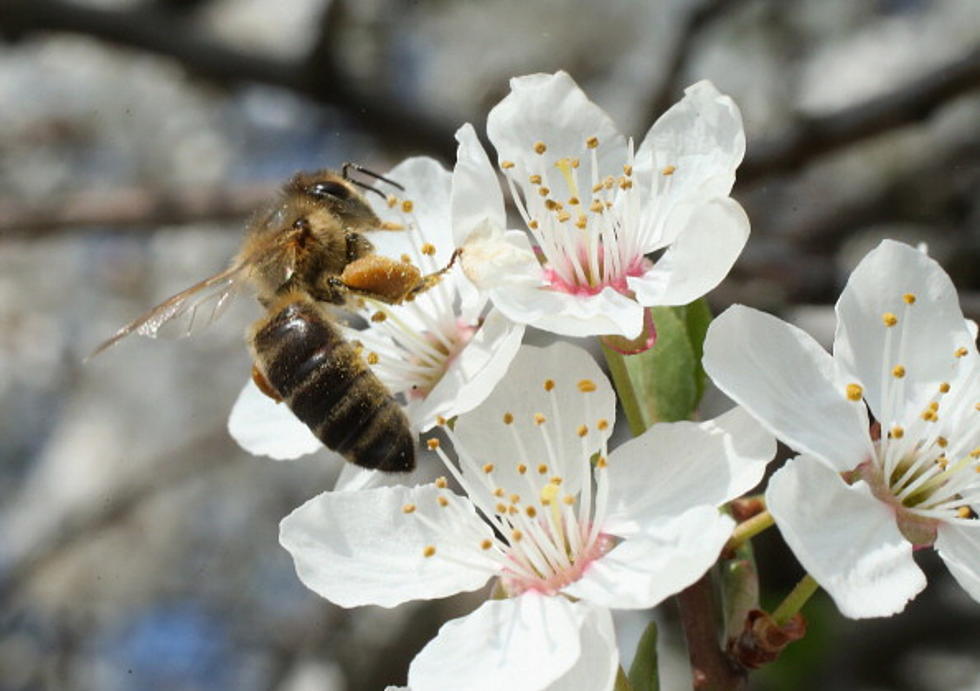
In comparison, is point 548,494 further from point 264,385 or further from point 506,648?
point 264,385

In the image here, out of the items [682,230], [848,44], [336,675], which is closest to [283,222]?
[682,230]

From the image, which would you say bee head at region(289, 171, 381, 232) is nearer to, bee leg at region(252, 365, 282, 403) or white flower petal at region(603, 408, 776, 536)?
bee leg at region(252, 365, 282, 403)

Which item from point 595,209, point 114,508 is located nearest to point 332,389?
point 595,209

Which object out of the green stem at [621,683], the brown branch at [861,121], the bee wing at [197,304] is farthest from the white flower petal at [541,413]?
the brown branch at [861,121]

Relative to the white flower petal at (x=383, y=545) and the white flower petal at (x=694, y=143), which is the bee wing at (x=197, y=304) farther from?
the white flower petal at (x=694, y=143)

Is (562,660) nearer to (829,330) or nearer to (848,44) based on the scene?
(829,330)
